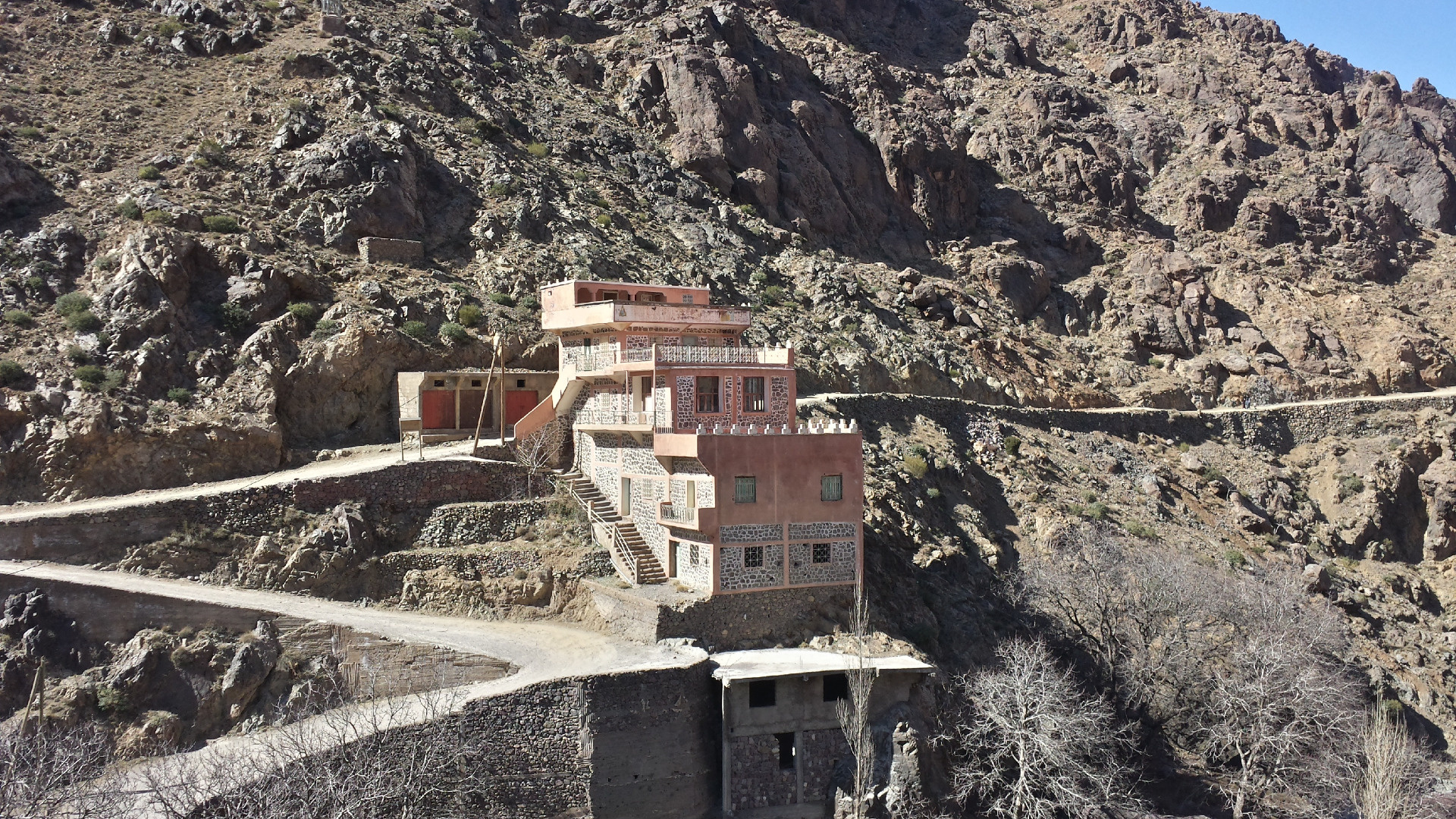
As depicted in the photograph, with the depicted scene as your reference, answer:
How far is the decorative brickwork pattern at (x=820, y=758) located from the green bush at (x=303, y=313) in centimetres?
2265

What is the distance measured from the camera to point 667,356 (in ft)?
103

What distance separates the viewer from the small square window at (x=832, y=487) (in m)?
30.5

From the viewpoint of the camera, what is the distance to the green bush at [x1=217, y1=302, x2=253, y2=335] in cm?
3750

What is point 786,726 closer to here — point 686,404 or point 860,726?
point 860,726

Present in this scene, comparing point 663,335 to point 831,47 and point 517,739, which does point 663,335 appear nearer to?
point 517,739

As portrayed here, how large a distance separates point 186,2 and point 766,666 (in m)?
46.0

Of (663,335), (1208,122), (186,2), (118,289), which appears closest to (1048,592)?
(663,335)

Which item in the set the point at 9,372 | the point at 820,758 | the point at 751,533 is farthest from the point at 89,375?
the point at 820,758

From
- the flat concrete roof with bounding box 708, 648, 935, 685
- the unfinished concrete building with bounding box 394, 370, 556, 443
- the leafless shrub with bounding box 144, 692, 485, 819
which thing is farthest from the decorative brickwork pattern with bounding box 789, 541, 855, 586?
the unfinished concrete building with bounding box 394, 370, 556, 443

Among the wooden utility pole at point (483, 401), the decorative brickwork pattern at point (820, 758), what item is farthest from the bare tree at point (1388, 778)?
the wooden utility pole at point (483, 401)

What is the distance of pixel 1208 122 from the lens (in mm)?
78375

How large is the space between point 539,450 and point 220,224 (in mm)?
15967

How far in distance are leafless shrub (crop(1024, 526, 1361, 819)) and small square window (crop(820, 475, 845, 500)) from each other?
8823 mm

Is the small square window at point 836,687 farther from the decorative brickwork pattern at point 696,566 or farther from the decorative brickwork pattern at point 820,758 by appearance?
the decorative brickwork pattern at point 696,566
